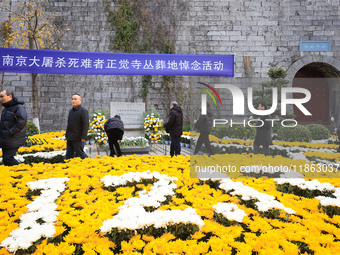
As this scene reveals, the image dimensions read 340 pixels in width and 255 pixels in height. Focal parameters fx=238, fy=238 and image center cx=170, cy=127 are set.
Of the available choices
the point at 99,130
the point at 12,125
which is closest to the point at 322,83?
the point at 99,130

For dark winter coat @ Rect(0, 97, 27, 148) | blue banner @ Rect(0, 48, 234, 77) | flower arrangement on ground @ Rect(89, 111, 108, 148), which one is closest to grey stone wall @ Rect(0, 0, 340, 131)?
blue banner @ Rect(0, 48, 234, 77)

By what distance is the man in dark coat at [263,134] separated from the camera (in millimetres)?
2393

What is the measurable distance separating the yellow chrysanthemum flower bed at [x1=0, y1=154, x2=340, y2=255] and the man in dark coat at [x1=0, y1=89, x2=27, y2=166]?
157 cm

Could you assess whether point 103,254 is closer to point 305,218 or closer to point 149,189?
point 149,189

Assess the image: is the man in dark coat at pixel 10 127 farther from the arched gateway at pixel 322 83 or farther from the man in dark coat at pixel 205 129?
the arched gateway at pixel 322 83

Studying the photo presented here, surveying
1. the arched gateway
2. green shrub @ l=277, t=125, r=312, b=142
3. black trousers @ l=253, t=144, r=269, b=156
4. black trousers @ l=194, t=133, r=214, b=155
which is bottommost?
black trousers @ l=253, t=144, r=269, b=156

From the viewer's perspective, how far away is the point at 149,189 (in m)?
2.53

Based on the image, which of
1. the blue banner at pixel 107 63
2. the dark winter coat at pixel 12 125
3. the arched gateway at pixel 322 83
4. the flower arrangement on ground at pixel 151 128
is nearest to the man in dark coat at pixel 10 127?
the dark winter coat at pixel 12 125

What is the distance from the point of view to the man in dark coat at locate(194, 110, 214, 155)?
8.08 feet

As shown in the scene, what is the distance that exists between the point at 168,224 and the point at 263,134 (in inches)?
58.7

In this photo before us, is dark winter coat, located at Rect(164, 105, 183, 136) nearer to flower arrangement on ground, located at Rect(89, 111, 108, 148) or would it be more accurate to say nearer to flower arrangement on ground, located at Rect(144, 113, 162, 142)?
flower arrangement on ground, located at Rect(144, 113, 162, 142)

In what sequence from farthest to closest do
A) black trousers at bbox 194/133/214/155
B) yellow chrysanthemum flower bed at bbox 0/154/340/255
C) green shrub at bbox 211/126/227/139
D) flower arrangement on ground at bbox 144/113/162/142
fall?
flower arrangement on ground at bbox 144/113/162/142
black trousers at bbox 194/133/214/155
green shrub at bbox 211/126/227/139
yellow chrysanthemum flower bed at bbox 0/154/340/255

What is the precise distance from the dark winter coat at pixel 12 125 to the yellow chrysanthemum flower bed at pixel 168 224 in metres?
1.57

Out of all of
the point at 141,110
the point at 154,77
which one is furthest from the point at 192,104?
the point at 141,110
